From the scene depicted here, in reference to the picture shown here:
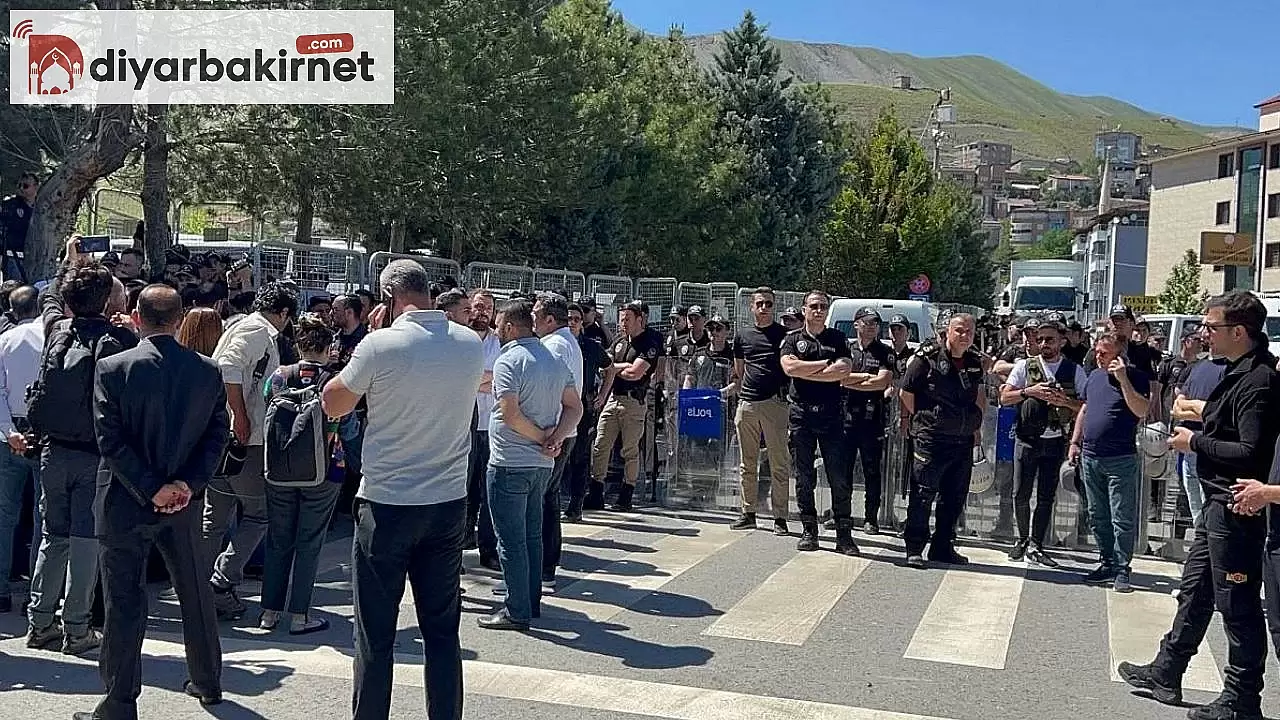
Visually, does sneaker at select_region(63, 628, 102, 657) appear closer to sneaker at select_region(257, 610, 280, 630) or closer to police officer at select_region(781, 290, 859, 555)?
sneaker at select_region(257, 610, 280, 630)

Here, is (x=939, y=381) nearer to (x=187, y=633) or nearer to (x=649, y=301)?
(x=187, y=633)

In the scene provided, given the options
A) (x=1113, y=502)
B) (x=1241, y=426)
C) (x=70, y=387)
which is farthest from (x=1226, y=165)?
(x=70, y=387)

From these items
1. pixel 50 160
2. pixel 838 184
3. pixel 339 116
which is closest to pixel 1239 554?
pixel 339 116

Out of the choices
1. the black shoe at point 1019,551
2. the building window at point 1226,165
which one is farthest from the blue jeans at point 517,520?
the building window at point 1226,165

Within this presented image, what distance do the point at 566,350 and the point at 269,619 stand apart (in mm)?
2328

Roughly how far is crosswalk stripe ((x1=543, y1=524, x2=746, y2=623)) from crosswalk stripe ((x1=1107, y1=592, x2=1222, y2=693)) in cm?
297

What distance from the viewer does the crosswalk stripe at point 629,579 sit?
785 cm

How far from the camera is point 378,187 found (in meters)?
20.1

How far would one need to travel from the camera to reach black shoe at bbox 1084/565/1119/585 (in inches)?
360

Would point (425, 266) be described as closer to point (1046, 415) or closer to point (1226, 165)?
point (1046, 415)

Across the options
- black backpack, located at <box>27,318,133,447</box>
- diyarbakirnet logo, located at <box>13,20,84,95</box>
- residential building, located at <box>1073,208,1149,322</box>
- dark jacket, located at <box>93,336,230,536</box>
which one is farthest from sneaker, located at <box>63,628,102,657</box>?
residential building, located at <box>1073,208,1149,322</box>

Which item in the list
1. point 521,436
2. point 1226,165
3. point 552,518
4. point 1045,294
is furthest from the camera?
point 1226,165

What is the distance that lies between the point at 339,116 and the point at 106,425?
1345 centimetres

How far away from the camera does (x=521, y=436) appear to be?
274 inches
